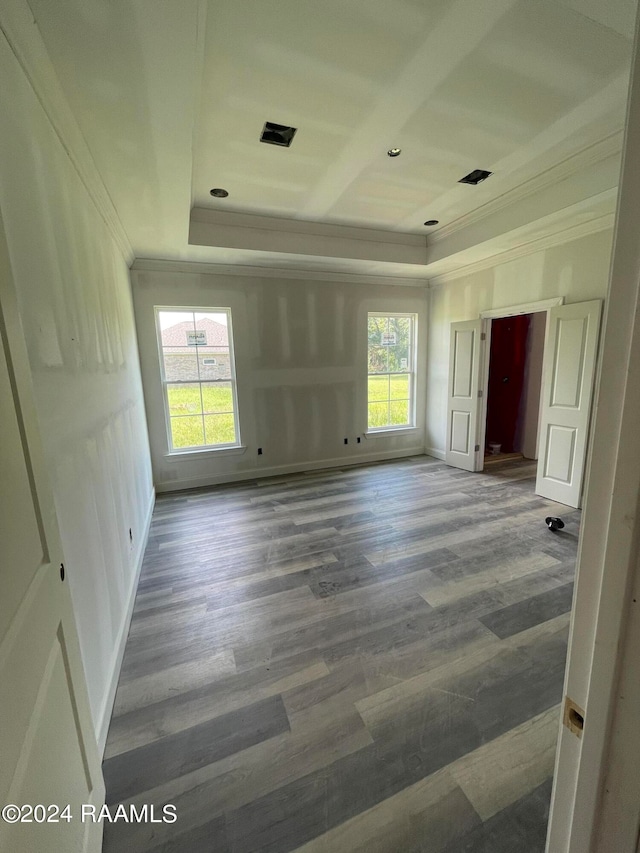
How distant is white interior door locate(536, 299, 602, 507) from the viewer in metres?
3.18

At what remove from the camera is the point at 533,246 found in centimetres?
360

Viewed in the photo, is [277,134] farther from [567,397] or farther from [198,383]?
[567,397]

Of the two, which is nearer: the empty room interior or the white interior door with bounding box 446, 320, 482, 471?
the empty room interior

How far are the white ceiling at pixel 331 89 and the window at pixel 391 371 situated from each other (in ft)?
7.44

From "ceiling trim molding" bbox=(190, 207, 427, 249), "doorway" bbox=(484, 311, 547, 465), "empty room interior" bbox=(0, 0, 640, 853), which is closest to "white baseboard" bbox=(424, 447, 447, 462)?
"doorway" bbox=(484, 311, 547, 465)

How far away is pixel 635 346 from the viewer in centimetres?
44

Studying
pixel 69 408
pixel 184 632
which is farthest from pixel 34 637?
pixel 184 632

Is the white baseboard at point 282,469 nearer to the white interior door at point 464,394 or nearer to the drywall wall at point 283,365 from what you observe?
the drywall wall at point 283,365

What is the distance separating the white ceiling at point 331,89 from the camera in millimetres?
1339

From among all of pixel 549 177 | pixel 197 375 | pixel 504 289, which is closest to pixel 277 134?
pixel 549 177

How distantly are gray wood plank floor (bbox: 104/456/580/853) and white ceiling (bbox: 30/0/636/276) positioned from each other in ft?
8.83

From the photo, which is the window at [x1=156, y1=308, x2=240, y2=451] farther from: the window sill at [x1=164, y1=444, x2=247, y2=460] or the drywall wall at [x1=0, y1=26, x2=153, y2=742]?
the drywall wall at [x1=0, y1=26, x2=153, y2=742]

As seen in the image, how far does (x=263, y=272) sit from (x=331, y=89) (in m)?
2.45

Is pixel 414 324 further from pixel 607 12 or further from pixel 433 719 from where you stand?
pixel 433 719
